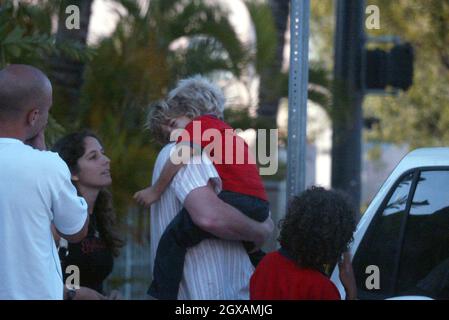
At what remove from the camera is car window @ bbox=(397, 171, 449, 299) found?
3.83 meters

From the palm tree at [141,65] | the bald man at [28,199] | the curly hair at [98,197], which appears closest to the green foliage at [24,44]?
the curly hair at [98,197]

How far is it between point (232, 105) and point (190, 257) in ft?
20.1

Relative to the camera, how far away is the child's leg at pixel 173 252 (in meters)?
3.99

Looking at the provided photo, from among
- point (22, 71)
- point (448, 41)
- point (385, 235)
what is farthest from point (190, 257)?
point (448, 41)

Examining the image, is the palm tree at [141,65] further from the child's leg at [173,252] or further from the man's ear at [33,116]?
the man's ear at [33,116]

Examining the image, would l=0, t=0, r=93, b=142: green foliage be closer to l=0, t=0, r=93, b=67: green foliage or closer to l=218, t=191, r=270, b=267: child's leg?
l=0, t=0, r=93, b=67: green foliage

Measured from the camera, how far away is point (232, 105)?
1012 cm

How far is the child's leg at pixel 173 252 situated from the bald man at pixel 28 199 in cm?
67

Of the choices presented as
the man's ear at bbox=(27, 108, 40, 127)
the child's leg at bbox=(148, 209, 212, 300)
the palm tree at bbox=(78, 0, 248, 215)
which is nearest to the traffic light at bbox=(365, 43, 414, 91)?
the palm tree at bbox=(78, 0, 248, 215)

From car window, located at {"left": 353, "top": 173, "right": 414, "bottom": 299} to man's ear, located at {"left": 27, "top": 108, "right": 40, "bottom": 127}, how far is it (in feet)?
4.73

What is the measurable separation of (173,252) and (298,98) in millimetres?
845

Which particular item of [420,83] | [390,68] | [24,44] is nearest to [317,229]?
[24,44]

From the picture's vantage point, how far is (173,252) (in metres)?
4.01

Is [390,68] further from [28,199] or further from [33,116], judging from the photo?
[28,199]
